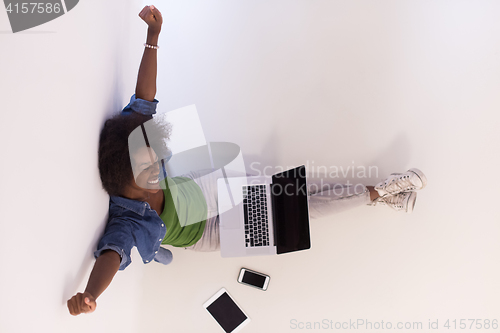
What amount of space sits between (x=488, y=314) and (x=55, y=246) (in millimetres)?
2085

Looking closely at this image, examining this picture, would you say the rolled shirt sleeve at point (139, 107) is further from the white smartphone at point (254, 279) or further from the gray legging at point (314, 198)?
the white smartphone at point (254, 279)

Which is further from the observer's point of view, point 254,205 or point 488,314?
point 488,314

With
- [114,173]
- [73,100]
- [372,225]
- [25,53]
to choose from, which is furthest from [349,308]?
[25,53]

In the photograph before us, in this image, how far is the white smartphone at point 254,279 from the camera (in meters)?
1.83

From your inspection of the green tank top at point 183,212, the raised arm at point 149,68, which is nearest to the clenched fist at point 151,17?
the raised arm at point 149,68

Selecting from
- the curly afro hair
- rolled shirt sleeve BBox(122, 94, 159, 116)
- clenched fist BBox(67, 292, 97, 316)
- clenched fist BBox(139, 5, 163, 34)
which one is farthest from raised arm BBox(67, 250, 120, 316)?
clenched fist BBox(139, 5, 163, 34)

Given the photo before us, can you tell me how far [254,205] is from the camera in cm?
163

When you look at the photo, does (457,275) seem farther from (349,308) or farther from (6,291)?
(6,291)

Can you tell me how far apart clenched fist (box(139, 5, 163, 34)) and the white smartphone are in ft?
4.14

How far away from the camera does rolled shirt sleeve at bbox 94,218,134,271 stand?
45.3 inches

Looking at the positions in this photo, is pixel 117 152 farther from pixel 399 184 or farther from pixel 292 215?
pixel 399 184

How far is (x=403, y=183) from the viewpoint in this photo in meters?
1.72

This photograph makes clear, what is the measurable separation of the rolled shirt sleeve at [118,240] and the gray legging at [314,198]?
0.50 m

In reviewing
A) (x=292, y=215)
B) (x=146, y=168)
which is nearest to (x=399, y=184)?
(x=292, y=215)
